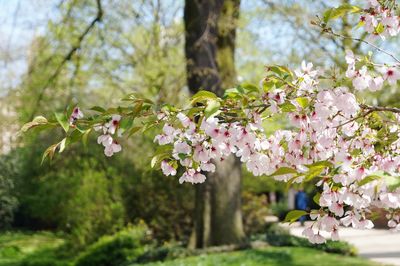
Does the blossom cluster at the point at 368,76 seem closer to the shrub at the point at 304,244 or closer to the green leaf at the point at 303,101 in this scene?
the green leaf at the point at 303,101

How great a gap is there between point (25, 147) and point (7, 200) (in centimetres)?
373

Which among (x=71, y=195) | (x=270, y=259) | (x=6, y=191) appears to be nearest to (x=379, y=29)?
(x=270, y=259)

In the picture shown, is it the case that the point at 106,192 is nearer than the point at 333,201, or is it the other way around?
the point at 333,201

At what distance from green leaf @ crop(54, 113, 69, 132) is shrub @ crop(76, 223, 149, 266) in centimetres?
954

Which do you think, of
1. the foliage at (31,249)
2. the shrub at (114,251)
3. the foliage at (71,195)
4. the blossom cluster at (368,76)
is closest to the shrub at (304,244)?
the shrub at (114,251)

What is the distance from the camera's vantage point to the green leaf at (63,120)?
9.16ft

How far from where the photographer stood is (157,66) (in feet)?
48.0

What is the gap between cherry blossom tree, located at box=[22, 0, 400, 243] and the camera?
2.96 meters

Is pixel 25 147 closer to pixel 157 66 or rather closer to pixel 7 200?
pixel 7 200

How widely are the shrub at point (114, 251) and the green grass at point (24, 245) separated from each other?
8.45ft

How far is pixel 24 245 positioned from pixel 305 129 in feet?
53.2

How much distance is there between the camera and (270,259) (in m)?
10.6

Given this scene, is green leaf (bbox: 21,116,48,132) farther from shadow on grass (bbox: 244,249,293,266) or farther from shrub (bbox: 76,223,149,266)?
shrub (bbox: 76,223,149,266)

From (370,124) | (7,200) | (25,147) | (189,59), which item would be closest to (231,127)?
(370,124)
